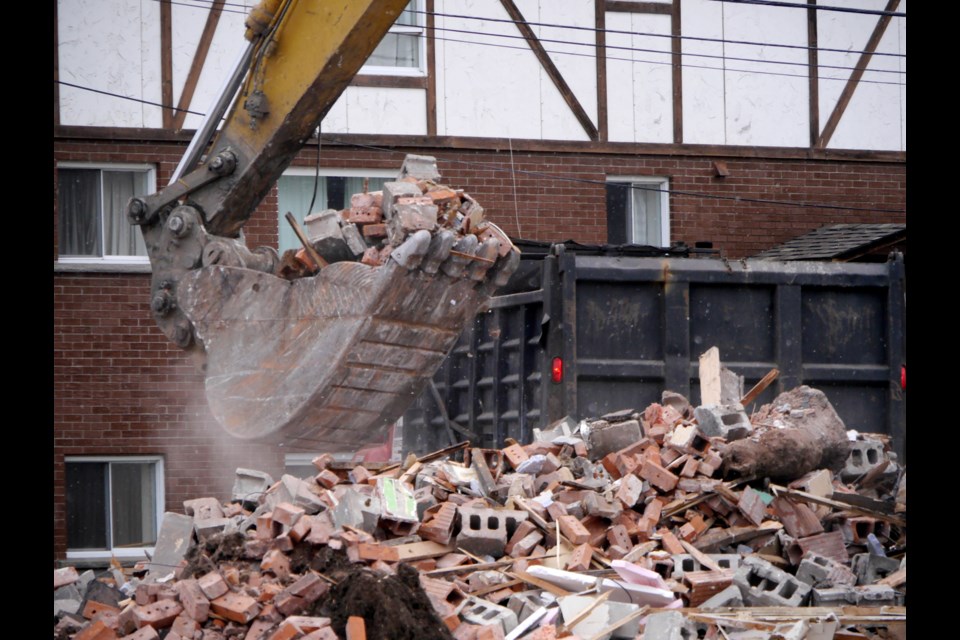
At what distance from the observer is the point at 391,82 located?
45.8ft

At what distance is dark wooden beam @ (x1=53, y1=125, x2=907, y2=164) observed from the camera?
529 inches

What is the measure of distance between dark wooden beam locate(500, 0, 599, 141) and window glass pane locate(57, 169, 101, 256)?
474cm

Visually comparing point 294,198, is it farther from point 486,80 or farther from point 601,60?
point 601,60

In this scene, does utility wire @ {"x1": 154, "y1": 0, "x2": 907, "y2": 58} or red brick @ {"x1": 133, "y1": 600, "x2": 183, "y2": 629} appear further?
utility wire @ {"x1": 154, "y1": 0, "x2": 907, "y2": 58}

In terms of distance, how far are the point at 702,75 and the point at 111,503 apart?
314 inches

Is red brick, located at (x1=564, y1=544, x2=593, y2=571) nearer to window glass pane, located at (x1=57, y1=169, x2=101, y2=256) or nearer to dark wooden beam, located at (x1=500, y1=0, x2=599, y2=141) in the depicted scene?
dark wooden beam, located at (x1=500, y1=0, x2=599, y2=141)

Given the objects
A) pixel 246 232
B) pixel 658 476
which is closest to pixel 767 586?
pixel 658 476

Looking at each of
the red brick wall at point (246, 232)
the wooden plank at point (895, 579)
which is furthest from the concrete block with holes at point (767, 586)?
the red brick wall at point (246, 232)

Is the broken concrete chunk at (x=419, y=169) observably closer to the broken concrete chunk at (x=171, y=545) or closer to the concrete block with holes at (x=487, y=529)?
the concrete block with holes at (x=487, y=529)

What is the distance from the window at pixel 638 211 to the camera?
14805mm

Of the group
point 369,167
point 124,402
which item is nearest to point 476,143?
point 369,167

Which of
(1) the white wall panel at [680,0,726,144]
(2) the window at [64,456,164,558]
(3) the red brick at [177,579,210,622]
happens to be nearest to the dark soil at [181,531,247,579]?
(3) the red brick at [177,579,210,622]

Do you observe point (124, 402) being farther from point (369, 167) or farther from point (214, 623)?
point (214, 623)
